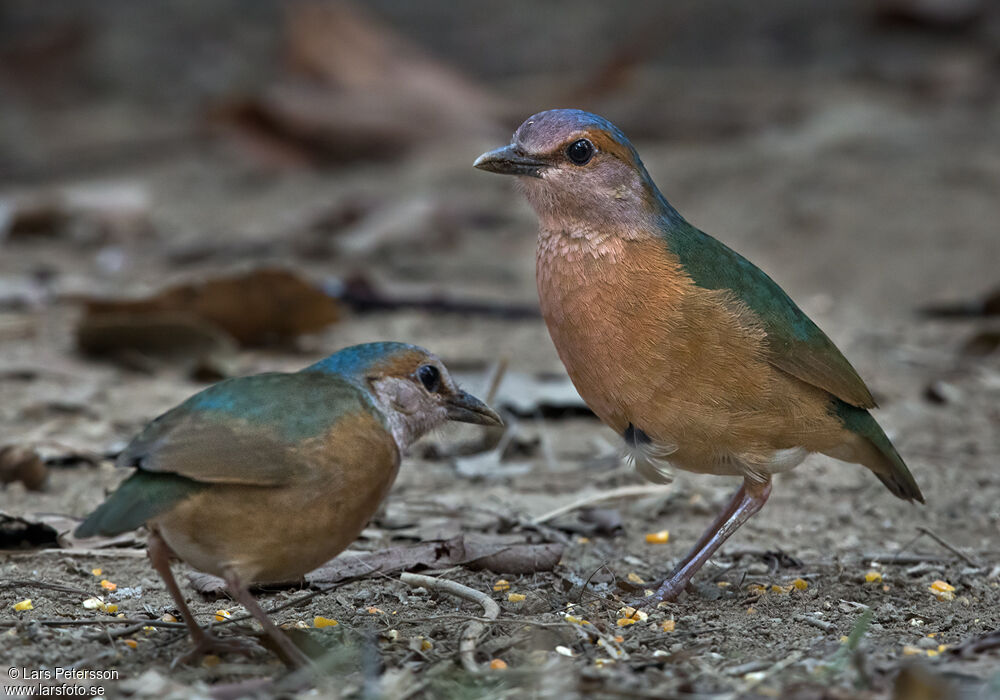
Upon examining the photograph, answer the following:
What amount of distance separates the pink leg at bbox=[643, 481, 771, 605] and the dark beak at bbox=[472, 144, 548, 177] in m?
1.25

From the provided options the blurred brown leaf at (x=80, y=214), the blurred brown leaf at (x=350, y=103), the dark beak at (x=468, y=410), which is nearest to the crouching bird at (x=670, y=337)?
the dark beak at (x=468, y=410)

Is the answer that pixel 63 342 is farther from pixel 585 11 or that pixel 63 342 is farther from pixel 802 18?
pixel 802 18

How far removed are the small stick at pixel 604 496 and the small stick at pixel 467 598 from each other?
81 centimetres

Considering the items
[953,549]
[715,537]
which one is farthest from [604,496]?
[953,549]

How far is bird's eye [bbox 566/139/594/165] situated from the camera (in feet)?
13.6

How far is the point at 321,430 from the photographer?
3312mm

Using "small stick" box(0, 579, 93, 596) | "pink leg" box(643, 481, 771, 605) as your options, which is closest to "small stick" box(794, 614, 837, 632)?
"pink leg" box(643, 481, 771, 605)

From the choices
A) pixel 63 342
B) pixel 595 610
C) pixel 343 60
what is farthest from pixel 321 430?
pixel 343 60

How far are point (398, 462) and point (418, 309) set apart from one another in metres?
3.91

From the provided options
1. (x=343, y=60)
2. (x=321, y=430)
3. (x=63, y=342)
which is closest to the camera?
(x=321, y=430)

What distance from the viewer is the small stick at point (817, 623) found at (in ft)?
11.9

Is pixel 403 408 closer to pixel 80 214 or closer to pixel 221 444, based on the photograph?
pixel 221 444

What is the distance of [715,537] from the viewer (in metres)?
4.15

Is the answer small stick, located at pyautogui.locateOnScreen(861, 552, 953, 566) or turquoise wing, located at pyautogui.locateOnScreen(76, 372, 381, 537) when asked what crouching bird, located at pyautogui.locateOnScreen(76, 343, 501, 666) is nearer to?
turquoise wing, located at pyautogui.locateOnScreen(76, 372, 381, 537)
